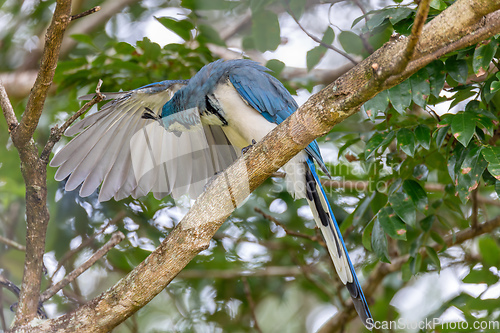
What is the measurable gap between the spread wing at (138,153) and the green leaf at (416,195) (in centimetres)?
130

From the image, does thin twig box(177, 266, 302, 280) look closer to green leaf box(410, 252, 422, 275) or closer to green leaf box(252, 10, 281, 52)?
green leaf box(410, 252, 422, 275)

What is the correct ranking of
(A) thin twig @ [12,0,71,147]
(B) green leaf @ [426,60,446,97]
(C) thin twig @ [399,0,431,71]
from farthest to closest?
(B) green leaf @ [426,60,446,97], (A) thin twig @ [12,0,71,147], (C) thin twig @ [399,0,431,71]

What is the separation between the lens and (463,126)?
2.01 metres

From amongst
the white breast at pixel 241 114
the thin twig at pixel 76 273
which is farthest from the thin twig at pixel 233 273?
the thin twig at pixel 76 273

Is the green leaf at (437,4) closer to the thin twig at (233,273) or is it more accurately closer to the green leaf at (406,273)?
the green leaf at (406,273)

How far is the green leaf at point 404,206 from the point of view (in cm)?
223

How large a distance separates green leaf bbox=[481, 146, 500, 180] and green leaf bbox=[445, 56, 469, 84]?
333 millimetres

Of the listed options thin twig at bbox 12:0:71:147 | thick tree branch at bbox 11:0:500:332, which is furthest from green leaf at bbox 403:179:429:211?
thin twig at bbox 12:0:71:147

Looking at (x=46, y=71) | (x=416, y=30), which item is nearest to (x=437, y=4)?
(x=416, y=30)

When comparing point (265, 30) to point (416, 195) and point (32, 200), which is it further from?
point (32, 200)

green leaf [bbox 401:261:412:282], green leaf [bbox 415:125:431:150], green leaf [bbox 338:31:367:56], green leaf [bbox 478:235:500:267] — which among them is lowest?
green leaf [bbox 478:235:500:267]

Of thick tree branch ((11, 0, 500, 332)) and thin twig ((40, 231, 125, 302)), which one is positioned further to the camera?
thin twig ((40, 231, 125, 302))

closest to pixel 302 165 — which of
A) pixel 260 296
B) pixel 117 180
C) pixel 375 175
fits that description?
pixel 375 175

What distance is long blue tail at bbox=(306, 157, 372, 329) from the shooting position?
2516mm
